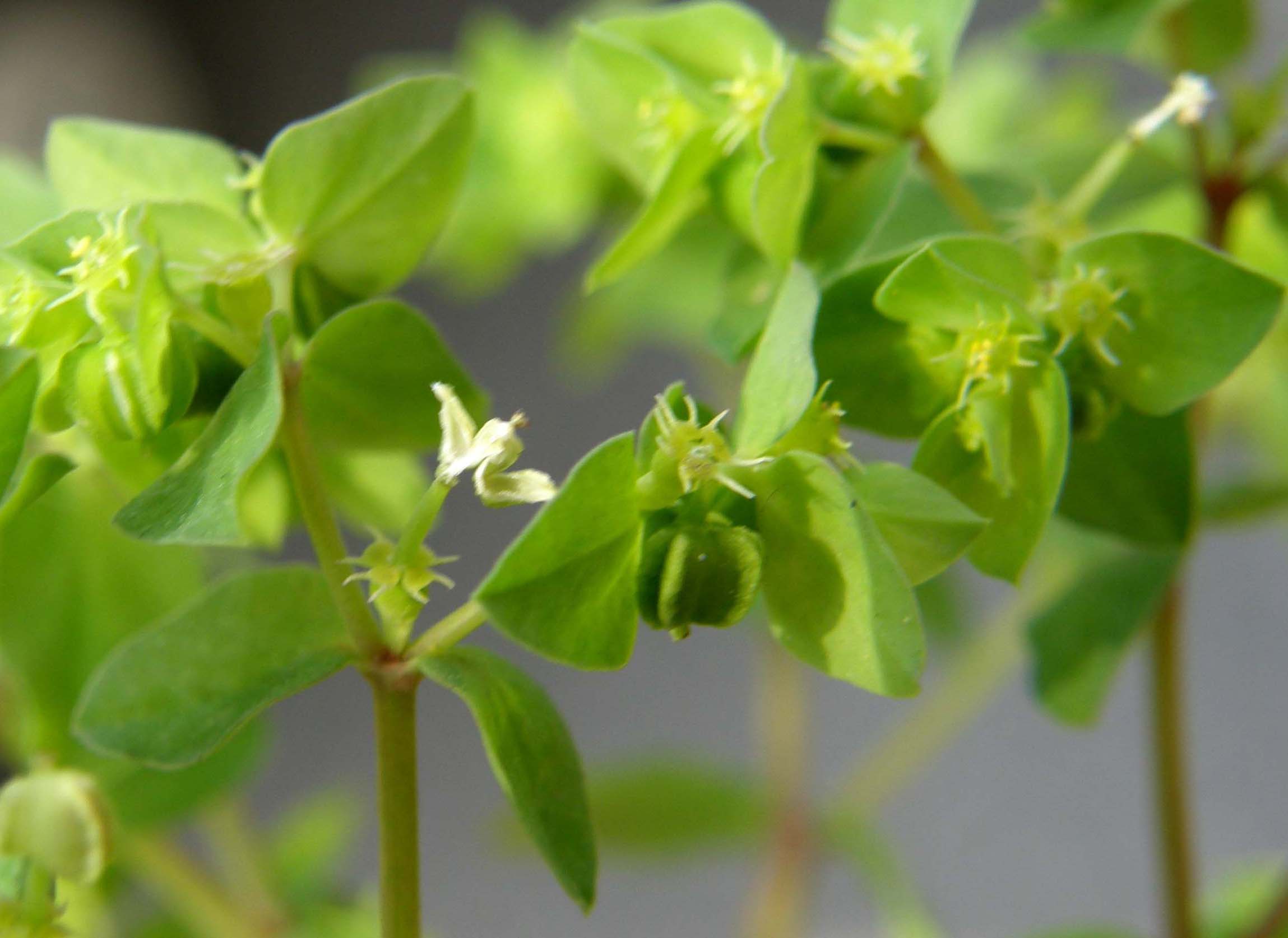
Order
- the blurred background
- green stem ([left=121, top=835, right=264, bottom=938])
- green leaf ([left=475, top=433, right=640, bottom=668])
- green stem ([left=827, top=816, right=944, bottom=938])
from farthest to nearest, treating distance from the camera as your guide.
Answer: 1. the blurred background
2. green stem ([left=827, top=816, right=944, bottom=938])
3. green stem ([left=121, top=835, right=264, bottom=938])
4. green leaf ([left=475, top=433, right=640, bottom=668])

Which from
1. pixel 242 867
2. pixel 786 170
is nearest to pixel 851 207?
pixel 786 170

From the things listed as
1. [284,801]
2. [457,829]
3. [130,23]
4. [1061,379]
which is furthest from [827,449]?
[130,23]

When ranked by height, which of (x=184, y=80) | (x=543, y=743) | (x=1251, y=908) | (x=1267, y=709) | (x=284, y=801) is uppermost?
(x=543, y=743)

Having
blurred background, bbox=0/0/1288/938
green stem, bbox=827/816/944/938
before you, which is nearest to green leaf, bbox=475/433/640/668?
green stem, bbox=827/816/944/938

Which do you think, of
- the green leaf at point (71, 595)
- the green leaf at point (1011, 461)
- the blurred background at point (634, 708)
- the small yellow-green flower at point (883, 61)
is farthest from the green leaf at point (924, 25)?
the blurred background at point (634, 708)

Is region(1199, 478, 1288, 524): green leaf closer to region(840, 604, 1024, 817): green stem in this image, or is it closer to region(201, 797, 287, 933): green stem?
region(840, 604, 1024, 817): green stem

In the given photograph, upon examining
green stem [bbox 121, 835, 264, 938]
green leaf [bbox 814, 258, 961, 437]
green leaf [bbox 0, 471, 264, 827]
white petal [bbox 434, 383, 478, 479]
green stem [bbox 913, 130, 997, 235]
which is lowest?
green stem [bbox 121, 835, 264, 938]

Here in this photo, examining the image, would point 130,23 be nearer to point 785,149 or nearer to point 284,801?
point 284,801
